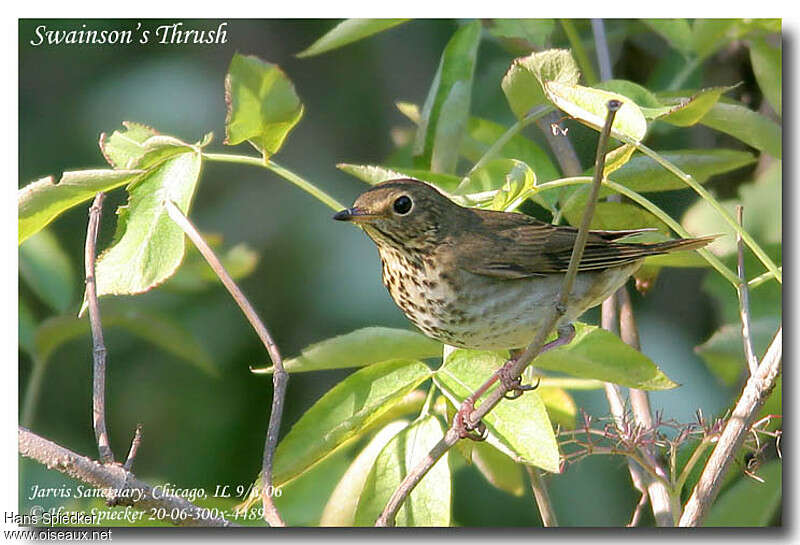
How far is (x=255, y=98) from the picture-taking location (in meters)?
1.82

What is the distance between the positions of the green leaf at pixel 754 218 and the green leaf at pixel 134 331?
1.12 meters

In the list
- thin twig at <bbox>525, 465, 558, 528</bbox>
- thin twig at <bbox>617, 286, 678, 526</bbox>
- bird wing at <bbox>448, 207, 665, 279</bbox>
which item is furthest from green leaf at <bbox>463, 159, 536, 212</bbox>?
thin twig at <bbox>525, 465, 558, 528</bbox>

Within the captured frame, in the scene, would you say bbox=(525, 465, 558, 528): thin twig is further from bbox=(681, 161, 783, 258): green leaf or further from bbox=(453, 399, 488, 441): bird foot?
bbox=(681, 161, 783, 258): green leaf

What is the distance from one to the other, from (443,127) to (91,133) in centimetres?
→ 84

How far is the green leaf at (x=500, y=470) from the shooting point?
7.07ft

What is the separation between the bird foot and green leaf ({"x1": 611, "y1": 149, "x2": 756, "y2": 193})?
56 centimetres

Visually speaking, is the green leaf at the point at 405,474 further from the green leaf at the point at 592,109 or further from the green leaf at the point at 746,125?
the green leaf at the point at 746,125

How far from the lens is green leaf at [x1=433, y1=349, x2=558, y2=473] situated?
1.80m

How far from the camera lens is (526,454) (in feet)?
5.94

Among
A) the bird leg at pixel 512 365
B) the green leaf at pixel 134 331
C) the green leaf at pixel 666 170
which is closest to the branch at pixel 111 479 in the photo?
the green leaf at pixel 134 331

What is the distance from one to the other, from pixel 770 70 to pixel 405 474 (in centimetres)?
116

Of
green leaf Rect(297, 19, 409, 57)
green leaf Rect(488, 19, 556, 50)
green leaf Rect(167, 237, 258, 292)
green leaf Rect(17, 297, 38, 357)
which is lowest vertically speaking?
green leaf Rect(17, 297, 38, 357)
